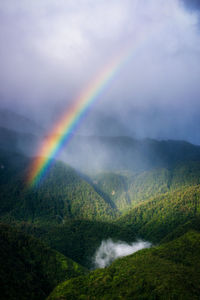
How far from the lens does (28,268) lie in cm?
11444

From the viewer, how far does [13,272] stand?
98125 millimetres

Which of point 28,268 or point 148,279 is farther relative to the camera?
point 28,268

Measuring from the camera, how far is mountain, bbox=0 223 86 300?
90.9 meters

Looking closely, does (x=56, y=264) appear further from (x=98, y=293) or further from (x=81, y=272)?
(x=98, y=293)

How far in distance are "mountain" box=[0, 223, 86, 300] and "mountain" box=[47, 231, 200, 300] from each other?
13265mm

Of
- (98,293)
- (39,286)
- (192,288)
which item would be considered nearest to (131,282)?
(98,293)

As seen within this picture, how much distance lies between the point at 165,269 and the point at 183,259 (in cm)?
1853

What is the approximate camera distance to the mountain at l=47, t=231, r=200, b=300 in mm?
79750

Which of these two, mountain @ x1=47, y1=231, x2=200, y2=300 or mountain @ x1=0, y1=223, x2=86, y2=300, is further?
mountain @ x1=0, y1=223, x2=86, y2=300

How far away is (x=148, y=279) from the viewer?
289ft

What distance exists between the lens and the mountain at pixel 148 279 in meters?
79.8

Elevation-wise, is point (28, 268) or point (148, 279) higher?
point (148, 279)

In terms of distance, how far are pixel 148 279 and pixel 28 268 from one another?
6726 centimetres

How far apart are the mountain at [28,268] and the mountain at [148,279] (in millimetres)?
13265
